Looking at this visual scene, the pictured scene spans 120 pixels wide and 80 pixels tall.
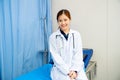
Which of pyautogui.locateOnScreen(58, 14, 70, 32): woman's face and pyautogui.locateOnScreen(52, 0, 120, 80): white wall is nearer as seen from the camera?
pyautogui.locateOnScreen(58, 14, 70, 32): woman's face

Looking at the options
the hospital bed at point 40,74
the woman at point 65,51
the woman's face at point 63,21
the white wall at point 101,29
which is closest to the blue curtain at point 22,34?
the hospital bed at point 40,74

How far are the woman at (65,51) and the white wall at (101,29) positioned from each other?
2.51 ft

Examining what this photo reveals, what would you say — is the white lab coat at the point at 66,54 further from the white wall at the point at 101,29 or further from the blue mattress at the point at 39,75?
the white wall at the point at 101,29

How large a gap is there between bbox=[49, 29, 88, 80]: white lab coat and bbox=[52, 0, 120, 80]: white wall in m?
0.77

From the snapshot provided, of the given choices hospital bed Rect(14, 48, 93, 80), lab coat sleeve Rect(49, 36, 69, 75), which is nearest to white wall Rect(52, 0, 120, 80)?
hospital bed Rect(14, 48, 93, 80)

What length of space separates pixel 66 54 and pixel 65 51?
0.12ft

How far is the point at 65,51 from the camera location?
211 centimetres

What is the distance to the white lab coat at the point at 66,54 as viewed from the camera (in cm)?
208

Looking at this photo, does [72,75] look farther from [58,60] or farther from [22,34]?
[22,34]

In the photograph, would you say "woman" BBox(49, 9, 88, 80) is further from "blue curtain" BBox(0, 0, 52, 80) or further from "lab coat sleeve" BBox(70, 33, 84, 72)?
"blue curtain" BBox(0, 0, 52, 80)

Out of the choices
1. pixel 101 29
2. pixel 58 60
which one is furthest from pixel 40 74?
pixel 101 29

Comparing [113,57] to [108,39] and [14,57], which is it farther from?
[14,57]

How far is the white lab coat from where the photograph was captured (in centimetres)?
208

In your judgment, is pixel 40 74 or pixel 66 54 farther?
pixel 40 74
